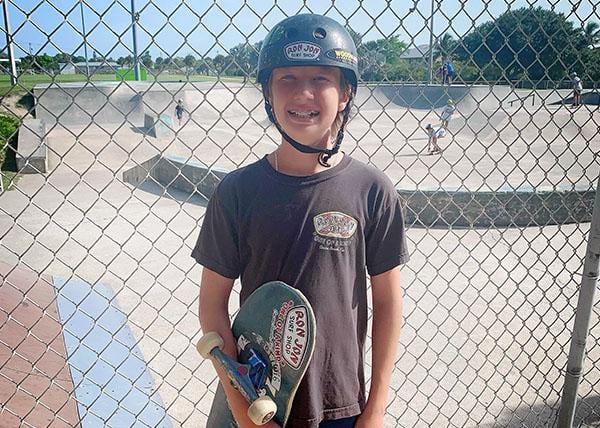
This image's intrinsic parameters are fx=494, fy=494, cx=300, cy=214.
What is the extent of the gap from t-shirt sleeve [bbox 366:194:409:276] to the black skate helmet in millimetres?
256

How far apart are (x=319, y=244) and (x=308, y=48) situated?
594 mm

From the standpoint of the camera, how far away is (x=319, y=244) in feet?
4.98

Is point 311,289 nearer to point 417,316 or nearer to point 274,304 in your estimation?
point 274,304

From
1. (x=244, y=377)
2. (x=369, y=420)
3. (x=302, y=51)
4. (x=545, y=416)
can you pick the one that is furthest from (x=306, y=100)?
(x=545, y=416)

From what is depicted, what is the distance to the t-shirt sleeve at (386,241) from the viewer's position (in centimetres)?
158

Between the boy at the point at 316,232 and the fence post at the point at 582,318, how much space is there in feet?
3.76

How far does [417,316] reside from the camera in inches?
165

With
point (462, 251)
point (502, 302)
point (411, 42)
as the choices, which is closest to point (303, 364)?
point (411, 42)

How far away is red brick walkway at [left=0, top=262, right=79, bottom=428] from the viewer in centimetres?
257

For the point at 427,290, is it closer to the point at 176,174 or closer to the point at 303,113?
the point at 303,113

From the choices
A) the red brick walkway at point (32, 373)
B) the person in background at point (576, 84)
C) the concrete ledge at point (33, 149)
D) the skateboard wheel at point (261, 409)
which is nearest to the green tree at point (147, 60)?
the red brick walkway at point (32, 373)

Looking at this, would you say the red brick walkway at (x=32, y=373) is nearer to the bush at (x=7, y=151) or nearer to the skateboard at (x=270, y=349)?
the skateboard at (x=270, y=349)

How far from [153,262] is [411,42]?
4008 mm

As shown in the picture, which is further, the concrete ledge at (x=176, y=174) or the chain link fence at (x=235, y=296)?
the concrete ledge at (x=176, y=174)
